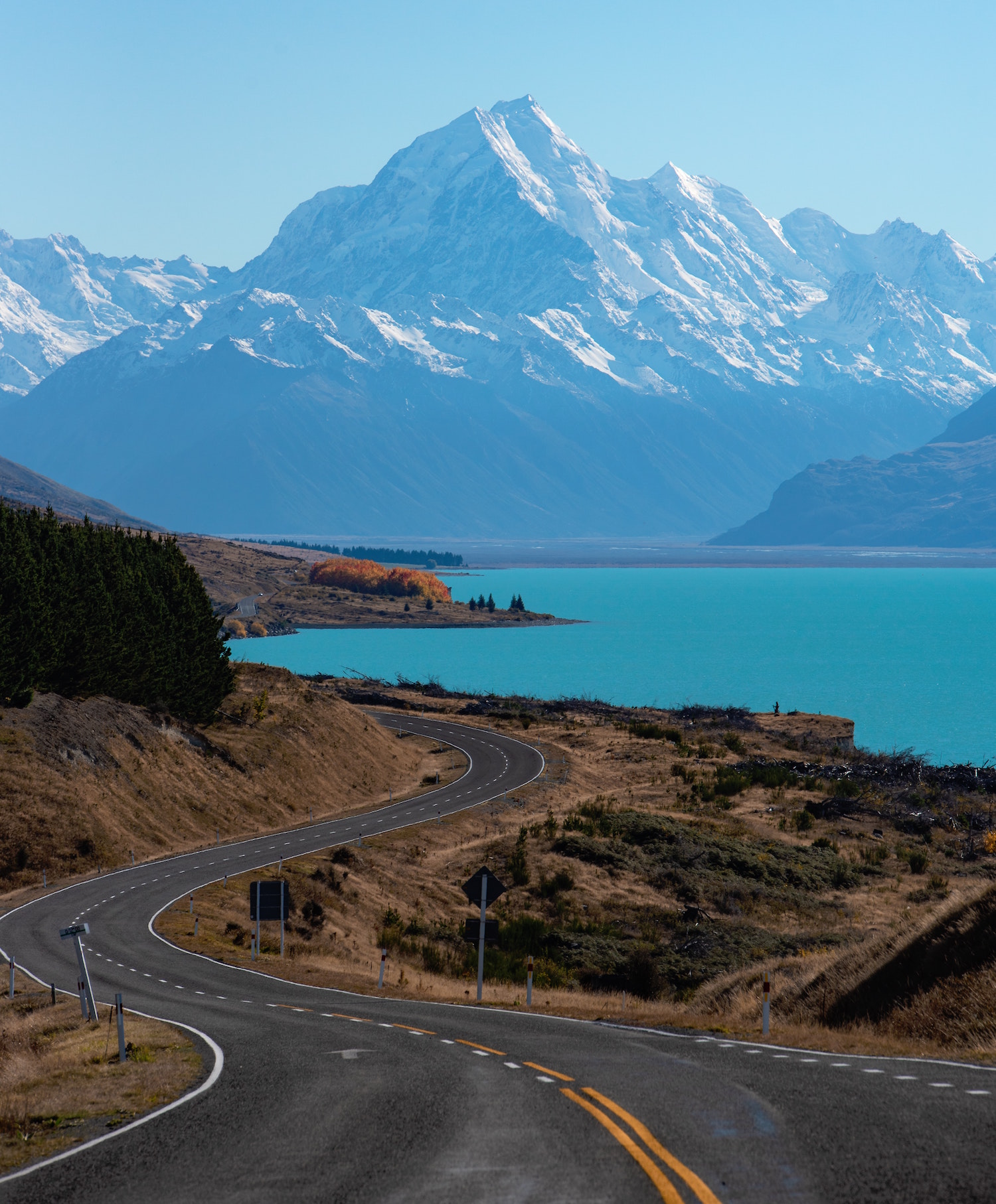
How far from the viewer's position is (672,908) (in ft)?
171

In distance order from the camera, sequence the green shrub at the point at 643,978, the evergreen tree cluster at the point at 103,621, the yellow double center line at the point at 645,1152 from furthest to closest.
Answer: the evergreen tree cluster at the point at 103,621
the green shrub at the point at 643,978
the yellow double center line at the point at 645,1152

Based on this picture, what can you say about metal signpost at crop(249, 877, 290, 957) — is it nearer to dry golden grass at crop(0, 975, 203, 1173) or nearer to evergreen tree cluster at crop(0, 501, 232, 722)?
dry golden grass at crop(0, 975, 203, 1173)

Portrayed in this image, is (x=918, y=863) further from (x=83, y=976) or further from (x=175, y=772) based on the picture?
(x=83, y=976)

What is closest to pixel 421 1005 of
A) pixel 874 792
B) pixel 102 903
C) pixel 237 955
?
pixel 237 955

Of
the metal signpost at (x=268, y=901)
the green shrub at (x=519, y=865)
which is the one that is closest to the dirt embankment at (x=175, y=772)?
the green shrub at (x=519, y=865)

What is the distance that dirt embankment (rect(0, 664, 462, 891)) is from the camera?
55219 millimetres

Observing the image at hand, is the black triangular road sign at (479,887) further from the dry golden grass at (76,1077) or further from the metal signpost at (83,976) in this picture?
the metal signpost at (83,976)

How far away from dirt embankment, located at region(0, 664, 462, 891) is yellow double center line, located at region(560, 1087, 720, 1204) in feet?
137

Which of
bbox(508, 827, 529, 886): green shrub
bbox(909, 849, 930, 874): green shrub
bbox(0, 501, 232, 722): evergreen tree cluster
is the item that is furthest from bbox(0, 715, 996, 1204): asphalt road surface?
bbox(0, 501, 232, 722): evergreen tree cluster

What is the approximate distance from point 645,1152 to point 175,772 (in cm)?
5869

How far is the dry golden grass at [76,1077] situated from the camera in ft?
50.3

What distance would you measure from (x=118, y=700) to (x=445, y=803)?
19866 mm

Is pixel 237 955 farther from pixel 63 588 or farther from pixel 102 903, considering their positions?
pixel 63 588

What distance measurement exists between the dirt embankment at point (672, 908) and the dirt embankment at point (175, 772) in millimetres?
10755
